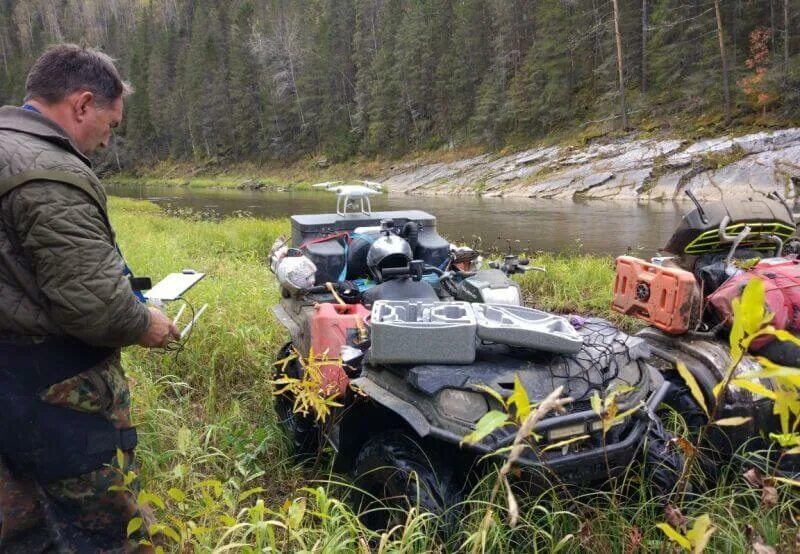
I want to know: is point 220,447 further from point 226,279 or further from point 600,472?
point 226,279

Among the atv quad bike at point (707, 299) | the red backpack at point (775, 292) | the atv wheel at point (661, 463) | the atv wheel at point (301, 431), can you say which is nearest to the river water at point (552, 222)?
the atv quad bike at point (707, 299)

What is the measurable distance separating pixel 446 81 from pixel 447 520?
131 feet

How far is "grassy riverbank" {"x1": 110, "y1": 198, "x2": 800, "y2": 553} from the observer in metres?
1.85

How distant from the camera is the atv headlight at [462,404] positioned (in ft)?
6.63

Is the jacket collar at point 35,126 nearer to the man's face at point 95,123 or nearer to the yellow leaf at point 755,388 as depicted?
the man's face at point 95,123

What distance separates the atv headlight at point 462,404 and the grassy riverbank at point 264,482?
0.29m

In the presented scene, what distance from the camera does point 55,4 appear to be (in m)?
88.2

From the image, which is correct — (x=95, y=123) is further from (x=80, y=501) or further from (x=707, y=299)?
(x=707, y=299)

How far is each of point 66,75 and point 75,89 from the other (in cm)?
5

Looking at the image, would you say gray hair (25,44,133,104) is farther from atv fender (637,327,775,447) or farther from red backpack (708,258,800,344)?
red backpack (708,258,800,344)

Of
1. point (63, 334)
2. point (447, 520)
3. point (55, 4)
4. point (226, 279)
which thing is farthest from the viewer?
point (55, 4)

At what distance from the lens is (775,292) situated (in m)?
2.70

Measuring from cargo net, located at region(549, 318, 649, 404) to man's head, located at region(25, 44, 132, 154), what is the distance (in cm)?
189

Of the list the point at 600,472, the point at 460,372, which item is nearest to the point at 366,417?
the point at 460,372
